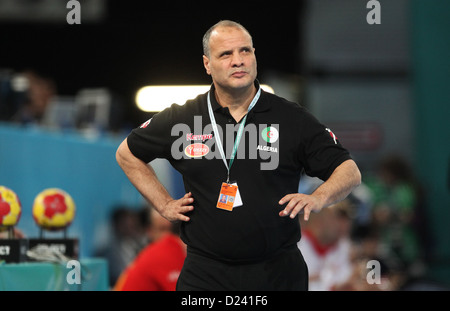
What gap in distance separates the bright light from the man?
47.2 ft

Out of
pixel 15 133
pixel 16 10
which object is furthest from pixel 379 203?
pixel 16 10

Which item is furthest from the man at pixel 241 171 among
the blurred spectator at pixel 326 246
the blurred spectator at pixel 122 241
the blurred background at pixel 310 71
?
the blurred background at pixel 310 71

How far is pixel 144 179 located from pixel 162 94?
1545 cm

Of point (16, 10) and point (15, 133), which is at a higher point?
point (16, 10)

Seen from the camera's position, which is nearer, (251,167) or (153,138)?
(251,167)

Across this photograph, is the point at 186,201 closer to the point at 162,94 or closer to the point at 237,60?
the point at 237,60

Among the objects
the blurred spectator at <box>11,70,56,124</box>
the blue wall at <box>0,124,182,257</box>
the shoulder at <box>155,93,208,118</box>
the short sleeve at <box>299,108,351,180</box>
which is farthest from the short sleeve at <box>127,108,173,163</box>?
the blurred spectator at <box>11,70,56,124</box>

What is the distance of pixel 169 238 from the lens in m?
4.84

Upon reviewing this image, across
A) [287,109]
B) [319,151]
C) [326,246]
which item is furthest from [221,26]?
[326,246]

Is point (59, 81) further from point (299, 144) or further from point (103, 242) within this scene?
point (299, 144)

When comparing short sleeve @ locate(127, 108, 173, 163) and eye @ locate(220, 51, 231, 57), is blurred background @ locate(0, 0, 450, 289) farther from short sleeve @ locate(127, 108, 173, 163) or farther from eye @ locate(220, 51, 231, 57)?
eye @ locate(220, 51, 231, 57)

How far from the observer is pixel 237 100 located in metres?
3.35

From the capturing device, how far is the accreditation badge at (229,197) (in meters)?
3.10
